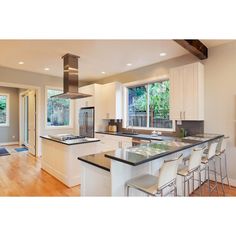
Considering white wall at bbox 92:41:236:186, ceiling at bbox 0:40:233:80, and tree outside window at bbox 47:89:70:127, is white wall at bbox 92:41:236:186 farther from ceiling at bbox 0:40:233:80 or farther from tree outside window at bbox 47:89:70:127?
tree outside window at bbox 47:89:70:127

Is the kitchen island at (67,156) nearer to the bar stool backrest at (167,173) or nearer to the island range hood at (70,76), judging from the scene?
the island range hood at (70,76)

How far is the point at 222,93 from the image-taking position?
3338 mm

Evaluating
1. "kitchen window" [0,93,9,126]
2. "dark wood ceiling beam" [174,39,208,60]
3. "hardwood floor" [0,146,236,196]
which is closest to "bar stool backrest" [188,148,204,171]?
"hardwood floor" [0,146,236,196]

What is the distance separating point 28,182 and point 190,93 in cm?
365

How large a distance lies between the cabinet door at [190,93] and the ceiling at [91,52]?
20.0 inches

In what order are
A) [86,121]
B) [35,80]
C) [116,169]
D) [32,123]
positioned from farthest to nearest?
1. [32,123]
2. [86,121]
3. [35,80]
4. [116,169]

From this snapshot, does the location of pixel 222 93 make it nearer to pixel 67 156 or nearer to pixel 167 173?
pixel 167 173

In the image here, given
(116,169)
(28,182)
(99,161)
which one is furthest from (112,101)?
(116,169)

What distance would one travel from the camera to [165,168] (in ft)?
5.34

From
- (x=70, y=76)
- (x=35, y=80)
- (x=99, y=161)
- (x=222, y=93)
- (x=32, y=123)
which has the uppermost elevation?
(x=35, y=80)
